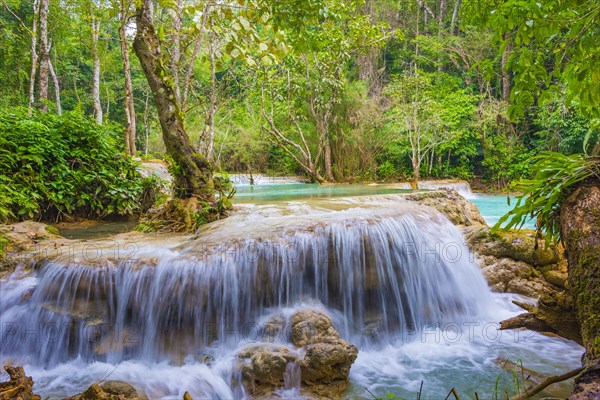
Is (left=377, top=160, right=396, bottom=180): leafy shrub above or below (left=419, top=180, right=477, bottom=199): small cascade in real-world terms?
above

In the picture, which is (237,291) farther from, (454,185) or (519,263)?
(454,185)

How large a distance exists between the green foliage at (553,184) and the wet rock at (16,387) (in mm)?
3233

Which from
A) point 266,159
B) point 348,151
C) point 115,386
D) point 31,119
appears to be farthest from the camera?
point 266,159

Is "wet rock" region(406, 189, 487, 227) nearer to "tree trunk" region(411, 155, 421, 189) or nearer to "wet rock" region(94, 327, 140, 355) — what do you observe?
"wet rock" region(94, 327, 140, 355)

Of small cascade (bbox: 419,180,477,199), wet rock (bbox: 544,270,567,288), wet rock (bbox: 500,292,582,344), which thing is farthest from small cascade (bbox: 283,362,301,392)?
small cascade (bbox: 419,180,477,199)

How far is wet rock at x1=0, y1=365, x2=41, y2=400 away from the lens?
2176 mm

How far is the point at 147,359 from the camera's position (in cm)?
357

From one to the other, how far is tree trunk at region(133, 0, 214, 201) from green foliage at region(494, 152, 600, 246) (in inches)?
185

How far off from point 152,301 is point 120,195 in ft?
12.5

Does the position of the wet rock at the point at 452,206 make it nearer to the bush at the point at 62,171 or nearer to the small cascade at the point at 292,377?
the small cascade at the point at 292,377

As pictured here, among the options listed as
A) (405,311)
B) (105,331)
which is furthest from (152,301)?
(405,311)

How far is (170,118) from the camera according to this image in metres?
5.67

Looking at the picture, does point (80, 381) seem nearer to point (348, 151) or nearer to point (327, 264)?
point (327, 264)

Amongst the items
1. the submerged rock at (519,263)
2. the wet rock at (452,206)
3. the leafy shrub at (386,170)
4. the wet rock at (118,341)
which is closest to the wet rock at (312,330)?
the wet rock at (118,341)
